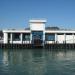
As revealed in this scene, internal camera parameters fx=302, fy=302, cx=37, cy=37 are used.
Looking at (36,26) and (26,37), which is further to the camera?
(26,37)

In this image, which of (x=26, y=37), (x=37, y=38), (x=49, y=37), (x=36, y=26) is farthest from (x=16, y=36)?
(x=49, y=37)

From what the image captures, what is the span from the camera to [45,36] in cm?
11025

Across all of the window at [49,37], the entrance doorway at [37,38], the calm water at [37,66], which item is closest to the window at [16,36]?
the entrance doorway at [37,38]

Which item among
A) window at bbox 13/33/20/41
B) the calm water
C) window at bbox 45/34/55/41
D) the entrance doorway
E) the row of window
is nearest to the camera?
the calm water

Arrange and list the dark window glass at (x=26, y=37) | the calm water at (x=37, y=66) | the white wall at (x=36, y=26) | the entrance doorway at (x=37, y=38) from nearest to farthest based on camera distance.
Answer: the calm water at (x=37, y=66)
the white wall at (x=36, y=26)
the entrance doorway at (x=37, y=38)
the dark window glass at (x=26, y=37)

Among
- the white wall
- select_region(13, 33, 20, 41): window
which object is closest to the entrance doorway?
the white wall

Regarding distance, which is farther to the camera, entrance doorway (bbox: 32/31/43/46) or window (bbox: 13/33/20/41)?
window (bbox: 13/33/20/41)

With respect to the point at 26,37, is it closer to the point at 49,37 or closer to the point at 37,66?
the point at 49,37

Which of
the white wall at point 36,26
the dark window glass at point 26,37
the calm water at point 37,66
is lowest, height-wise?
the calm water at point 37,66

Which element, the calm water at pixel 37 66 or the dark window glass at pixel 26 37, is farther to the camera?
the dark window glass at pixel 26 37

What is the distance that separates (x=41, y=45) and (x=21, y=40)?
352 inches

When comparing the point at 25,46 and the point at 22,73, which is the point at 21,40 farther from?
the point at 22,73

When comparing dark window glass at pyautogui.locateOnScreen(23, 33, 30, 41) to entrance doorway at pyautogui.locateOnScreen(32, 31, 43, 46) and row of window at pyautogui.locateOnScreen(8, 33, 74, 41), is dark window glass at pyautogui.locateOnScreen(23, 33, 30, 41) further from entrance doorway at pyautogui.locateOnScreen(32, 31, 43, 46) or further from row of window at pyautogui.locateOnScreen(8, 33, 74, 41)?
entrance doorway at pyautogui.locateOnScreen(32, 31, 43, 46)

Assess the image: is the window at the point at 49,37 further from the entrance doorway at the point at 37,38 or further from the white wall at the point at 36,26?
→ the white wall at the point at 36,26
